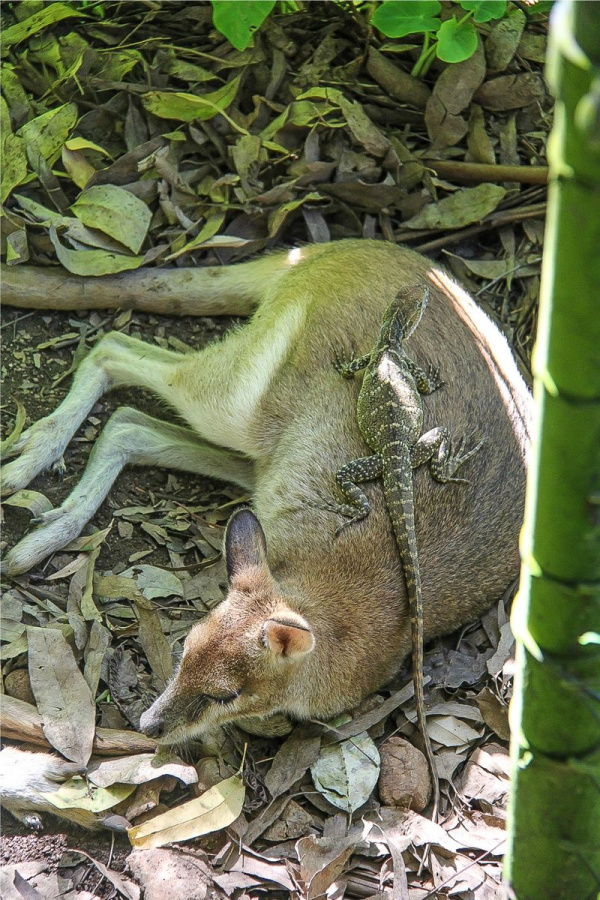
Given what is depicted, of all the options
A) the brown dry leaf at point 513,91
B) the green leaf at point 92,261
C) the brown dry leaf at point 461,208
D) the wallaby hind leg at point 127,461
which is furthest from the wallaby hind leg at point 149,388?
the brown dry leaf at point 513,91

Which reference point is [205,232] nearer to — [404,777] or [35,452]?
[35,452]

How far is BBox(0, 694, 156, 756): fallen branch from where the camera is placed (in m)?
3.24

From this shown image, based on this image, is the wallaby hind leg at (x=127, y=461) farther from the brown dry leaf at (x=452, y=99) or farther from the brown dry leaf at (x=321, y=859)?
the brown dry leaf at (x=452, y=99)

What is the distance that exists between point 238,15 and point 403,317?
1844 millimetres

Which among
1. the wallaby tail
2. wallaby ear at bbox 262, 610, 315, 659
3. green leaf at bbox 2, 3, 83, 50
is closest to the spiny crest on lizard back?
the wallaby tail

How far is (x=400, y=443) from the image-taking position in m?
3.51

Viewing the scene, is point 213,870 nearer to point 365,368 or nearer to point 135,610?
point 135,610

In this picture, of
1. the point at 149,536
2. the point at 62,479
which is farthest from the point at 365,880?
the point at 62,479

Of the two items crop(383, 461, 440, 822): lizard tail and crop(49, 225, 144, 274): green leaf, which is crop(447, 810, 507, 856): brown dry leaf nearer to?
crop(383, 461, 440, 822): lizard tail

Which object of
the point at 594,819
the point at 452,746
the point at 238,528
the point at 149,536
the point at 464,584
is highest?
the point at 594,819

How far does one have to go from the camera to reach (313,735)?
341 centimetres

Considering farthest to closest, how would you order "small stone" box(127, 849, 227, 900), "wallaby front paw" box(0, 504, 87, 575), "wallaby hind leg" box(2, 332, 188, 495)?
"wallaby hind leg" box(2, 332, 188, 495) < "wallaby front paw" box(0, 504, 87, 575) < "small stone" box(127, 849, 227, 900)

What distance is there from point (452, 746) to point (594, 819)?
66.4 inches

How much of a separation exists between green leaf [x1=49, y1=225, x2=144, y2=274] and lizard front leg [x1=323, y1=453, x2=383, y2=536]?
1821 millimetres
